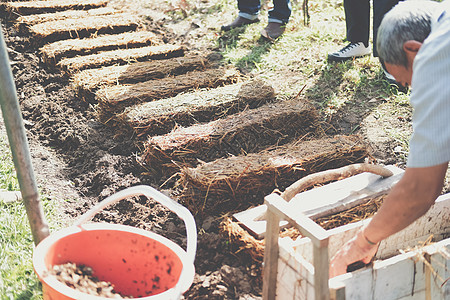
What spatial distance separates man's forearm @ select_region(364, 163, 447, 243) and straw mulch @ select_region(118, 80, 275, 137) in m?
2.29

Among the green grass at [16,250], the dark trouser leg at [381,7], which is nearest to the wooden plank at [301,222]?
the green grass at [16,250]

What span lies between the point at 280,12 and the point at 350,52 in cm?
113

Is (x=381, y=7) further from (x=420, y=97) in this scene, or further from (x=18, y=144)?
(x=18, y=144)

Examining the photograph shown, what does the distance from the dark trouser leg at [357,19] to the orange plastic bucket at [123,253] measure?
3612 mm

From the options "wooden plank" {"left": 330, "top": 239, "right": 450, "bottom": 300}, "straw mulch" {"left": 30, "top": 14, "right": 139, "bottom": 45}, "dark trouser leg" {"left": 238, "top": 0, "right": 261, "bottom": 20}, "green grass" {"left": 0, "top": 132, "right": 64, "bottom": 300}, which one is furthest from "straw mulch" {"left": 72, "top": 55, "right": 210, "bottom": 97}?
"wooden plank" {"left": 330, "top": 239, "right": 450, "bottom": 300}

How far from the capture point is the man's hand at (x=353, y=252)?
6.95 ft

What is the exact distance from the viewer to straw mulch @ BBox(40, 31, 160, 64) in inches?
210

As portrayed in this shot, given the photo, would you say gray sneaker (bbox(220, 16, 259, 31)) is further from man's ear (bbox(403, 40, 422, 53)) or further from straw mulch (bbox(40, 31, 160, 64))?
man's ear (bbox(403, 40, 422, 53))

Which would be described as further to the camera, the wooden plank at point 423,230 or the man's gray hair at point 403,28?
the wooden plank at point 423,230

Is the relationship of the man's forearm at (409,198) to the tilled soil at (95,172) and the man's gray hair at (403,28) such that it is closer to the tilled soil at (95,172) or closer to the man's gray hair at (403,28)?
the man's gray hair at (403,28)

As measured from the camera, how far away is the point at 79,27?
19.0ft

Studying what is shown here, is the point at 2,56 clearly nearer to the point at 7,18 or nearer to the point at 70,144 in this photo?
the point at 70,144

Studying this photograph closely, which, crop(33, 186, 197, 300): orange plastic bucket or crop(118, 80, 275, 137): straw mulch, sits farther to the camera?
crop(118, 80, 275, 137): straw mulch

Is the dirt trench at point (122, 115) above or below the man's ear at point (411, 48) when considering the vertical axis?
below
